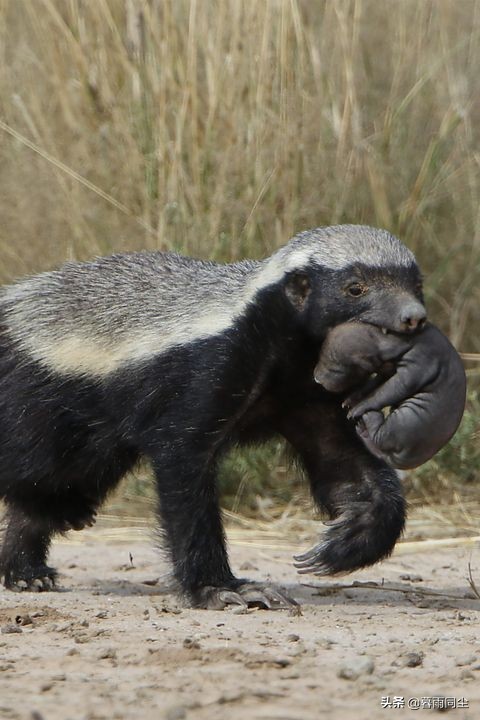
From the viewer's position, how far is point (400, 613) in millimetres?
5043

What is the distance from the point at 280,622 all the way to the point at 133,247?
3.51m

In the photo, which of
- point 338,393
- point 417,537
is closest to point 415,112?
point 417,537

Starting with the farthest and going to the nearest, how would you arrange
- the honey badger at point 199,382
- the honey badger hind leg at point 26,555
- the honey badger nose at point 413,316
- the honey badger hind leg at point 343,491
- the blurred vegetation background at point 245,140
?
1. the blurred vegetation background at point 245,140
2. the honey badger hind leg at point 26,555
3. the honey badger hind leg at point 343,491
4. the honey badger at point 199,382
5. the honey badger nose at point 413,316

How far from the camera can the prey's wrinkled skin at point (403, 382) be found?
4.80 m

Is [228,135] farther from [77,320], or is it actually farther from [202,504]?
[202,504]

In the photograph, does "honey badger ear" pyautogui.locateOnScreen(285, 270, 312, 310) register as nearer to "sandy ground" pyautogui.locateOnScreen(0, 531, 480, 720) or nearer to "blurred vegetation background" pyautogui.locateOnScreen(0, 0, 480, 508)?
"sandy ground" pyautogui.locateOnScreen(0, 531, 480, 720)

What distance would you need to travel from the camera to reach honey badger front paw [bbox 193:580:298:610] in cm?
509

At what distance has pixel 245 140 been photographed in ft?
25.1

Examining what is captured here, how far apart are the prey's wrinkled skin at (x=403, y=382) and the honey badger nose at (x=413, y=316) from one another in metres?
0.11

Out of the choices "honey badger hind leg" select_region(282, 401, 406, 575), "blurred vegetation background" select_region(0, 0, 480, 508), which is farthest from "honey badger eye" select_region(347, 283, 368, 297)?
"blurred vegetation background" select_region(0, 0, 480, 508)

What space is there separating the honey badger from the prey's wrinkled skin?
0.33 feet

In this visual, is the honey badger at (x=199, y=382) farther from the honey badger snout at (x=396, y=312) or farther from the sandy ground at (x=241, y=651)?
the sandy ground at (x=241, y=651)

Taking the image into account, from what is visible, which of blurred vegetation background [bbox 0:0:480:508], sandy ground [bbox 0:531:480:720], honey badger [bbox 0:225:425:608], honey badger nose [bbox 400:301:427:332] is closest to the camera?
sandy ground [bbox 0:531:480:720]

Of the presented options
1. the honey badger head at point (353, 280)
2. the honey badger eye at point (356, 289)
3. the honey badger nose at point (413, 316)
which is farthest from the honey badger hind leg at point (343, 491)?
the honey badger nose at point (413, 316)
